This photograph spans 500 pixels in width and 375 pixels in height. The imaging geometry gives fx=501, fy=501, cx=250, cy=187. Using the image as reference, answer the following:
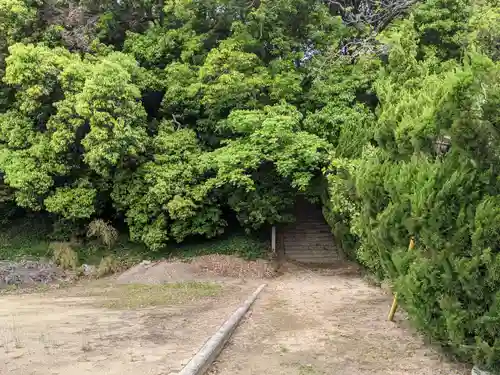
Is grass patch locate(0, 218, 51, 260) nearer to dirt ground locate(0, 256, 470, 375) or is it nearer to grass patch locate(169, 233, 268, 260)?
grass patch locate(169, 233, 268, 260)

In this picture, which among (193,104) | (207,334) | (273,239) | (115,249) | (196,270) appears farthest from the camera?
(115,249)

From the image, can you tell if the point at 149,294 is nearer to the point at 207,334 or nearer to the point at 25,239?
the point at 207,334

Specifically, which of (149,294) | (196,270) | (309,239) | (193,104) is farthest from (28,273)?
(309,239)

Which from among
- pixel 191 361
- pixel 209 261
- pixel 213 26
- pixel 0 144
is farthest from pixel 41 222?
pixel 191 361

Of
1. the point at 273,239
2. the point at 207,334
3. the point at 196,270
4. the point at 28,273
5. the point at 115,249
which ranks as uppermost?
the point at 207,334

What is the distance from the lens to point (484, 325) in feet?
15.3

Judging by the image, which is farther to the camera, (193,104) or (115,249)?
(115,249)

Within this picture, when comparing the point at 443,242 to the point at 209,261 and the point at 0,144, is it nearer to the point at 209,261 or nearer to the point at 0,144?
the point at 209,261

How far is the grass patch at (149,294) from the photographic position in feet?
32.2

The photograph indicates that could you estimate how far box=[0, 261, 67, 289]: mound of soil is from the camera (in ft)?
49.1

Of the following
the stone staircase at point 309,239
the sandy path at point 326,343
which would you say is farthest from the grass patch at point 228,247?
the sandy path at point 326,343

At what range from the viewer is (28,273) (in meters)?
15.6

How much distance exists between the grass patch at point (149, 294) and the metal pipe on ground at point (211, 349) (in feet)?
8.40

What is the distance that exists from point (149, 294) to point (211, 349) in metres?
6.05
